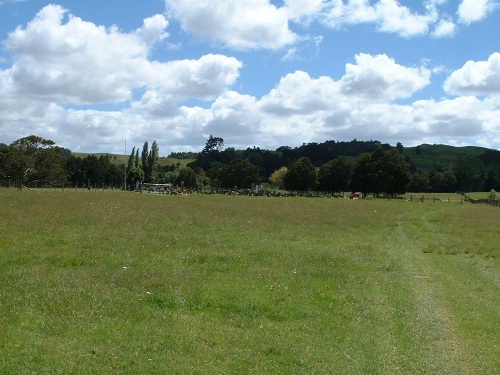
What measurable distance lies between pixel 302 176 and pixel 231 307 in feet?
410

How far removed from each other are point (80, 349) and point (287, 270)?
8717mm

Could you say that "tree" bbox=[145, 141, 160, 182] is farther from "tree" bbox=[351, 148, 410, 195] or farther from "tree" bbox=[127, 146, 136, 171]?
"tree" bbox=[351, 148, 410, 195]

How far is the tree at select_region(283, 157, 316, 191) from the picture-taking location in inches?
5335

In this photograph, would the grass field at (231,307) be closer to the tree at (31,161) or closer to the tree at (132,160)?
the tree at (31,161)

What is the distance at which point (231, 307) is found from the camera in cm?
1164

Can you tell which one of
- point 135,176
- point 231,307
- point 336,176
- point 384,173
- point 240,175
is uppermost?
point 384,173

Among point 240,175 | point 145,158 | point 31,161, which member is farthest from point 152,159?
point 31,161

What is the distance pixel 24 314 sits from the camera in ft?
32.3

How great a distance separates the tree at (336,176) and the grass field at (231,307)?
112 meters

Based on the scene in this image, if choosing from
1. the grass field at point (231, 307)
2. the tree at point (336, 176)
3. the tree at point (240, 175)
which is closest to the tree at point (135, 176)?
the tree at point (240, 175)

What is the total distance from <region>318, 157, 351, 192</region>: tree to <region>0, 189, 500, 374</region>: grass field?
368 feet

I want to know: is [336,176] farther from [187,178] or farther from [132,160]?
[132,160]

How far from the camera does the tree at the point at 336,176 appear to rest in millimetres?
134125

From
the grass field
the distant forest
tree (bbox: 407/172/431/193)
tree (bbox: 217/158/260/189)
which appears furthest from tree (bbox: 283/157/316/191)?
the grass field
